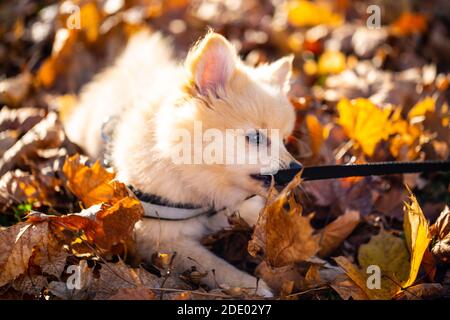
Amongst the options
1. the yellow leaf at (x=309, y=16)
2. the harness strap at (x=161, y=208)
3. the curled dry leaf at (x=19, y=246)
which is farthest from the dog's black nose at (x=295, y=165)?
the yellow leaf at (x=309, y=16)

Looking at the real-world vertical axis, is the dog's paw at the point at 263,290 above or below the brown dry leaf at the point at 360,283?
below

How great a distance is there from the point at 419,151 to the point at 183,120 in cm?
140

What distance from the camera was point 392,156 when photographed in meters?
2.82

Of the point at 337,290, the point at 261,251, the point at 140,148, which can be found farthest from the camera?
the point at 140,148

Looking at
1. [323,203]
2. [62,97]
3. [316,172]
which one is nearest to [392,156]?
[323,203]

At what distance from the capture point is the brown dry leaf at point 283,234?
6.40 feet

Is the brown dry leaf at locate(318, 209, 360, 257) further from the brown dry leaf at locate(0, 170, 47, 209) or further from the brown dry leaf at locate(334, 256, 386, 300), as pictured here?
the brown dry leaf at locate(0, 170, 47, 209)

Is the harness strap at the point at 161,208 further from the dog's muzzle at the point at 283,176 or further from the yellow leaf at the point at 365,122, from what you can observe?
→ the yellow leaf at the point at 365,122

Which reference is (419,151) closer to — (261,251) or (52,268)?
(261,251)

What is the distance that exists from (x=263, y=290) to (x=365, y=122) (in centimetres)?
117

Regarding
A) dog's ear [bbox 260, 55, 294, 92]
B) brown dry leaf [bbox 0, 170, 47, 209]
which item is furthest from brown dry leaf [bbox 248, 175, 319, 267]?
brown dry leaf [bbox 0, 170, 47, 209]

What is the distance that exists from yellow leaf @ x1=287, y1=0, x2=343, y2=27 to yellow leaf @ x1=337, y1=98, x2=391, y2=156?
2030 millimetres

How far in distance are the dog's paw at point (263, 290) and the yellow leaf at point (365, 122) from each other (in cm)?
105

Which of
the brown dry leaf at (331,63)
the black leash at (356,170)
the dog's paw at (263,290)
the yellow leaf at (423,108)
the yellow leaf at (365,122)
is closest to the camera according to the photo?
the dog's paw at (263,290)
